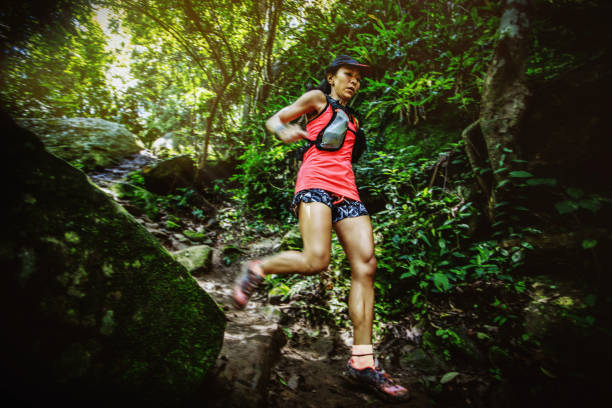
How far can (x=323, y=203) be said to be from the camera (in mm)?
1991

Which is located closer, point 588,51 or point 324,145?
point 324,145

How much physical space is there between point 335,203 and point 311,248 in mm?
500

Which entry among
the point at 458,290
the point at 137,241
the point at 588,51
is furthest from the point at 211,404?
the point at 588,51

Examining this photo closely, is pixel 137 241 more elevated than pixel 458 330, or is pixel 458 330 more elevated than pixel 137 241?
pixel 137 241

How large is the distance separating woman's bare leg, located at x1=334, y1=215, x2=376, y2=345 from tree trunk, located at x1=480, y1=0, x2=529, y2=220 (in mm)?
1642

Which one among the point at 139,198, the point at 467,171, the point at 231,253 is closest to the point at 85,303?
the point at 231,253

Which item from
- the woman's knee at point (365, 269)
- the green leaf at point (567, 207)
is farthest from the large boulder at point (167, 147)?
the green leaf at point (567, 207)

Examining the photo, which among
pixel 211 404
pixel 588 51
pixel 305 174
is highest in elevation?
pixel 588 51

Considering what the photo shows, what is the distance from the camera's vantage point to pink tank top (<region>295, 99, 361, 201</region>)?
2.11 m

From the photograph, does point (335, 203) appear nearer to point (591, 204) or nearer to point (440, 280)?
point (440, 280)

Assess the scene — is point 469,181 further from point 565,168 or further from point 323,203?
point 323,203

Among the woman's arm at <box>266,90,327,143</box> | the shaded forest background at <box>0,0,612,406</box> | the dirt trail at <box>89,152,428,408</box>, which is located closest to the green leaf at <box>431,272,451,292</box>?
the shaded forest background at <box>0,0,612,406</box>

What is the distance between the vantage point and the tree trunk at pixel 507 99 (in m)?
2.49

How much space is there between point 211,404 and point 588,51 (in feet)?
15.0
